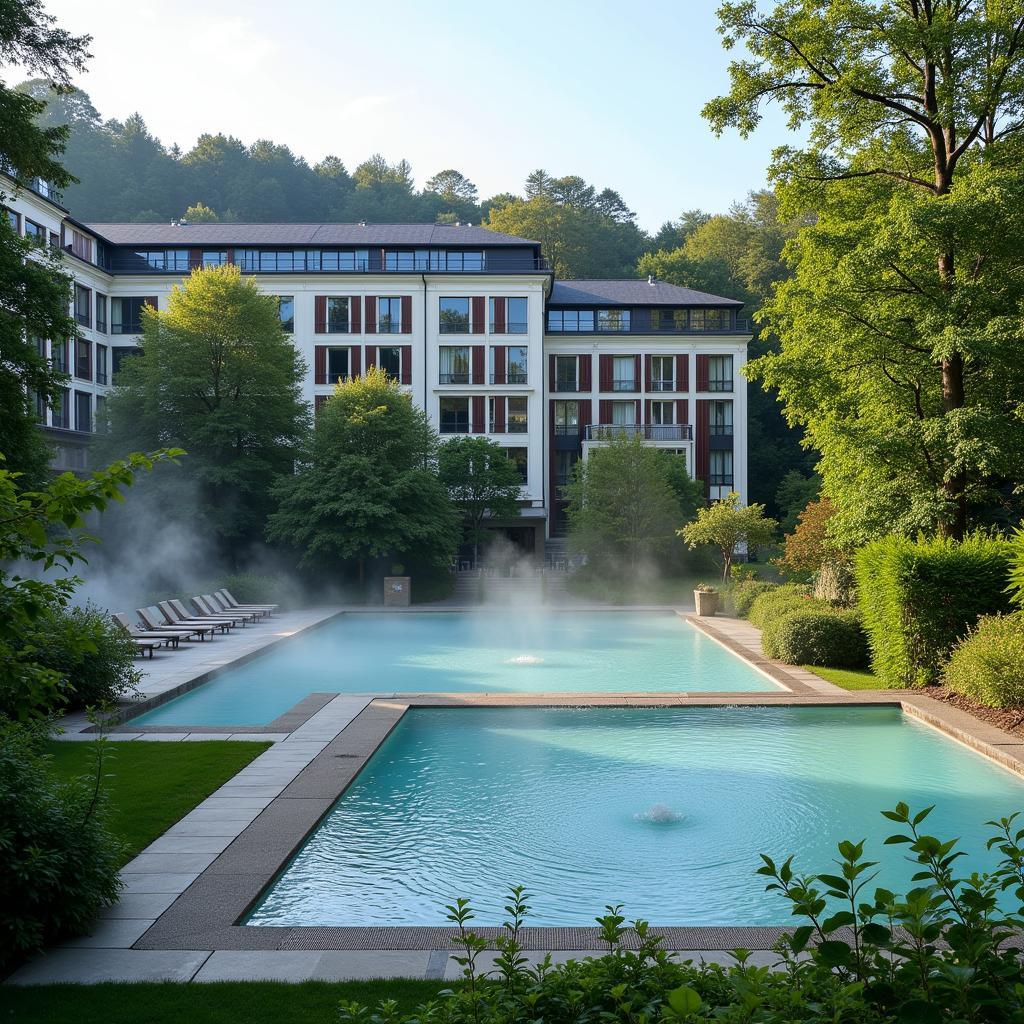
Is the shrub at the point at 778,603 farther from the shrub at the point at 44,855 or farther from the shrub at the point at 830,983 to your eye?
the shrub at the point at 830,983

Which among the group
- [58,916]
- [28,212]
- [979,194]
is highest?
[28,212]

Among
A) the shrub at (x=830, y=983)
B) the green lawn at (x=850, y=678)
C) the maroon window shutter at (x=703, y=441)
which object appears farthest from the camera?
the maroon window shutter at (x=703, y=441)

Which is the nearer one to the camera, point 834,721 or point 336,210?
point 834,721

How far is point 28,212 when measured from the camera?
3906 centimetres

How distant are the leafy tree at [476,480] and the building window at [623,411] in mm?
11019

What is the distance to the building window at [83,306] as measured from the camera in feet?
147

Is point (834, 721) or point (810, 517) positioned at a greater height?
point (810, 517)

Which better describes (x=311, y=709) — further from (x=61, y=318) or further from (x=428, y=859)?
(x=61, y=318)

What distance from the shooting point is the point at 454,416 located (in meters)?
48.7

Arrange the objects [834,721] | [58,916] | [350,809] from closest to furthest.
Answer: [58,916] < [350,809] < [834,721]

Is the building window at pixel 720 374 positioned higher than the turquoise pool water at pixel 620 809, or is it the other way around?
the building window at pixel 720 374

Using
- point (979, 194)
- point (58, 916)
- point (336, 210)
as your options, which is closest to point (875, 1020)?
point (58, 916)

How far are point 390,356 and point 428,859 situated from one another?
41.7m

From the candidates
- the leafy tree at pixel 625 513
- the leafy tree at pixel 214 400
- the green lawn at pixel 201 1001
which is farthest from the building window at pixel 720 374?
the green lawn at pixel 201 1001
